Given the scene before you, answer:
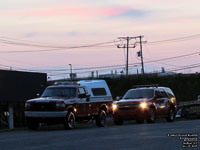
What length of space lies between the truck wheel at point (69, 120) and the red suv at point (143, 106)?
14.2ft

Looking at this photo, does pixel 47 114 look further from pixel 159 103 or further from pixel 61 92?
pixel 159 103

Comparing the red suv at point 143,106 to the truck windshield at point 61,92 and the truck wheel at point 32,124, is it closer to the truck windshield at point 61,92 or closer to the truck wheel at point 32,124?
the truck windshield at point 61,92

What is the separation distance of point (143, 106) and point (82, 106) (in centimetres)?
379

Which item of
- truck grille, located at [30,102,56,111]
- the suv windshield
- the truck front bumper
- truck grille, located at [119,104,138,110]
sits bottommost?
the truck front bumper

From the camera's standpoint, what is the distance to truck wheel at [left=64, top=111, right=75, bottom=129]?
2111 centimetres

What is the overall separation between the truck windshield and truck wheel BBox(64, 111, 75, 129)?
1.01 m

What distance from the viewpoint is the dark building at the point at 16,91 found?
147ft

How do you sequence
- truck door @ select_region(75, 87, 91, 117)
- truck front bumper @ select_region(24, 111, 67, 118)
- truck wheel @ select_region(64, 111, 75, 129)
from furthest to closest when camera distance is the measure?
truck door @ select_region(75, 87, 91, 117) → truck wheel @ select_region(64, 111, 75, 129) → truck front bumper @ select_region(24, 111, 67, 118)

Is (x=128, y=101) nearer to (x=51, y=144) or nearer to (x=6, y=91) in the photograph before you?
(x=51, y=144)

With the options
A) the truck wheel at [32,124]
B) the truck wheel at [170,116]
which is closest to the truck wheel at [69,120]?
the truck wheel at [32,124]

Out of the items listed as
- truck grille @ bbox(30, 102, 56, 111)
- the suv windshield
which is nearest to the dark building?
the suv windshield

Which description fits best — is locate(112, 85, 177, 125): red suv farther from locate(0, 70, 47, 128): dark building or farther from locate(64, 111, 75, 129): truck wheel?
locate(0, 70, 47, 128): dark building

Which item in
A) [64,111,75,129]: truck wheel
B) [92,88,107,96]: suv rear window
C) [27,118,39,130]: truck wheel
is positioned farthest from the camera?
[92,88,107,96]: suv rear window

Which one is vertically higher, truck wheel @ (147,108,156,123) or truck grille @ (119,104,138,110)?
truck grille @ (119,104,138,110)
